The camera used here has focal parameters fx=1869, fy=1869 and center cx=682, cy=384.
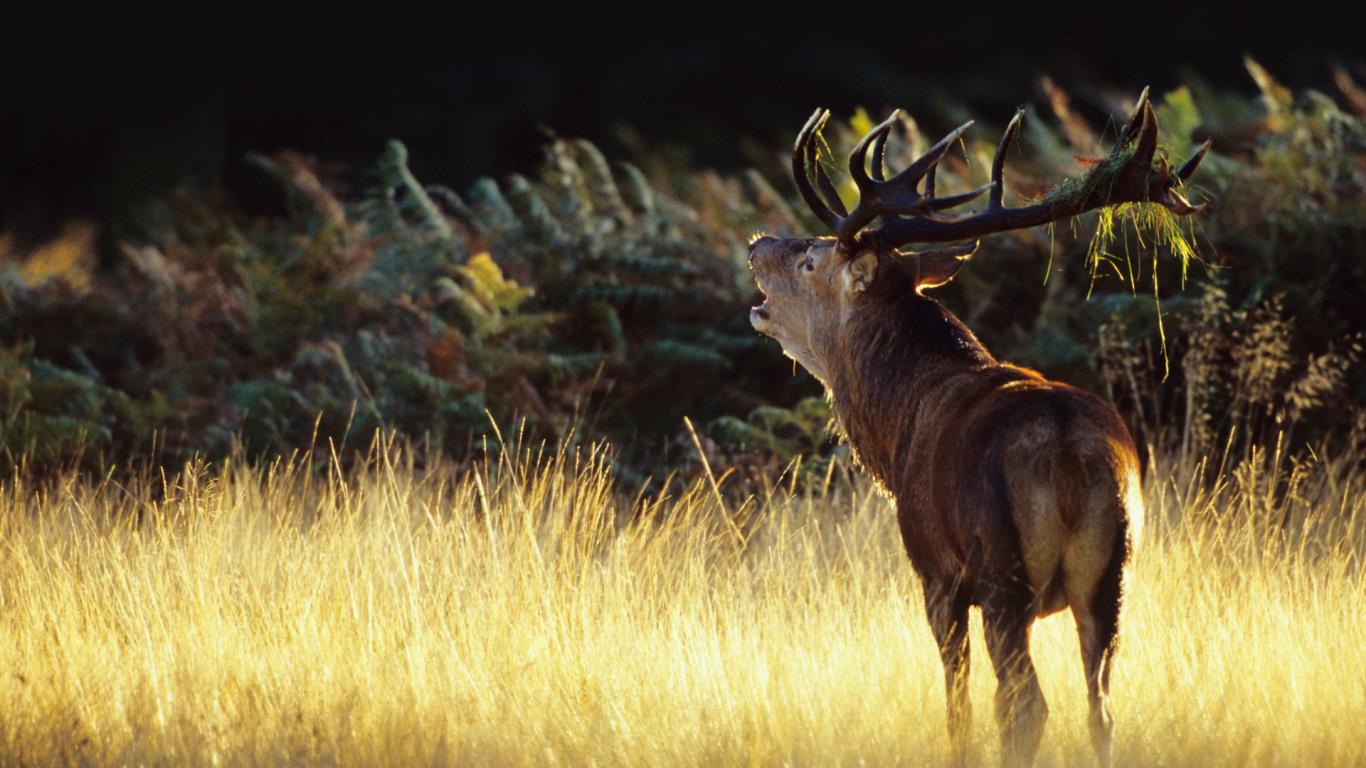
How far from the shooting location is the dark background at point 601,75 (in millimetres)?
22484

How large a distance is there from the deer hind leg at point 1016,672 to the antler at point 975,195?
4.49 ft

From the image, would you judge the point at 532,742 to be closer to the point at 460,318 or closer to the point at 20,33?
→ the point at 460,318

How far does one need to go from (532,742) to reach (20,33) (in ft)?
64.1

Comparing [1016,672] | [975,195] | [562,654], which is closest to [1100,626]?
[1016,672]

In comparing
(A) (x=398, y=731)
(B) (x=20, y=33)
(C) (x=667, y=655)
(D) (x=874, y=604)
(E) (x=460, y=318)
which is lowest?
(A) (x=398, y=731)

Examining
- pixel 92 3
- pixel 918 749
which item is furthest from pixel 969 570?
pixel 92 3

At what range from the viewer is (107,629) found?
19.4 ft

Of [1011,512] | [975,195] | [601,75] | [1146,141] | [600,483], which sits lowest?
[1011,512]

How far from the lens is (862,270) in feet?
18.7

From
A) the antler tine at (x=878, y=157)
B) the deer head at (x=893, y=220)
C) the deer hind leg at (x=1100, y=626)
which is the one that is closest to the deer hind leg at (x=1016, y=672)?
the deer hind leg at (x=1100, y=626)

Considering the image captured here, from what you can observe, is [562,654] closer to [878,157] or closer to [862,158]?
[862,158]

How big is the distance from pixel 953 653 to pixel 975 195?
1.42 metres

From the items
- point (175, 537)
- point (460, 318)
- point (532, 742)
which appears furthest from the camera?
point (460, 318)

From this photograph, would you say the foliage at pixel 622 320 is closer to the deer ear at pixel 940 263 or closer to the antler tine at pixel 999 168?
the deer ear at pixel 940 263
